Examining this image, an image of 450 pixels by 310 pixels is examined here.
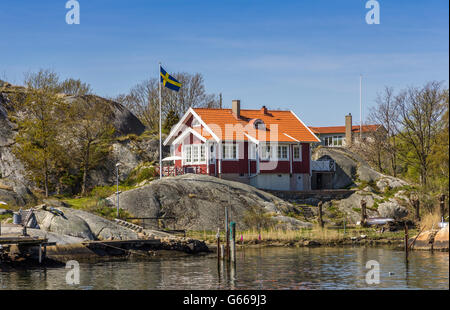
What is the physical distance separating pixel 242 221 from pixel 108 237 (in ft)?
40.1

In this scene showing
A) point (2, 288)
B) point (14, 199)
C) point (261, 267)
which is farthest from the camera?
point (14, 199)

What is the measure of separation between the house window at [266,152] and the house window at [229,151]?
2.97 meters

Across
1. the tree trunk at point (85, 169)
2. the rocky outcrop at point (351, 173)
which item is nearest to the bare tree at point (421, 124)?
the rocky outcrop at point (351, 173)

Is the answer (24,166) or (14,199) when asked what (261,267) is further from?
(24,166)

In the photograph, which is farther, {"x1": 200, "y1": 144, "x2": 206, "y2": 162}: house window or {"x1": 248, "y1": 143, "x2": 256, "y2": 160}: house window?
{"x1": 248, "y1": 143, "x2": 256, "y2": 160}: house window

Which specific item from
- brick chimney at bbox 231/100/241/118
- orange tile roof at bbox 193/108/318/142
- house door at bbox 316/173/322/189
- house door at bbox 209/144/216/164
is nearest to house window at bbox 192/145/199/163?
orange tile roof at bbox 193/108/318/142

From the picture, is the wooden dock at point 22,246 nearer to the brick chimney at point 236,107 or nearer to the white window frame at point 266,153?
the white window frame at point 266,153

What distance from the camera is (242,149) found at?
63.6 m

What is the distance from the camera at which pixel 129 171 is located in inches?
2687

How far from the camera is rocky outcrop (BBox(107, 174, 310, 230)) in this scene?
2029 inches

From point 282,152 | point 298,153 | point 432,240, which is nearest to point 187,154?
point 282,152

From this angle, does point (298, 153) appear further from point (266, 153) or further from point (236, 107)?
point (236, 107)

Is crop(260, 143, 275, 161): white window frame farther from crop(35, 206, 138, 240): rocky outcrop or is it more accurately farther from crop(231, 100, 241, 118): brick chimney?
crop(35, 206, 138, 240): rocky outcrop
